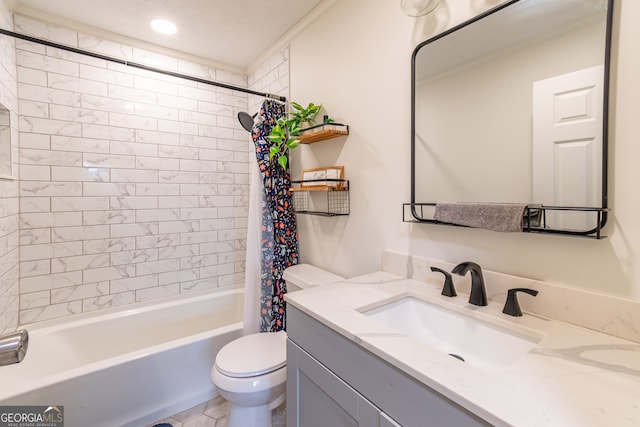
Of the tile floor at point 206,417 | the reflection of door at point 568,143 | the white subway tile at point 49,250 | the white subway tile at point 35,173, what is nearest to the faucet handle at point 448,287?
the reflection of door at point 568,143

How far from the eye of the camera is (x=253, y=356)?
149 cm

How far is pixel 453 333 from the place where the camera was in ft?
3.23

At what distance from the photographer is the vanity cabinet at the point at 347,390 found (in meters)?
0.64

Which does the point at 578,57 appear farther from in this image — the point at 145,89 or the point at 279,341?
the point at 145,89

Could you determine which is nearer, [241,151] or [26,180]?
[26,180]

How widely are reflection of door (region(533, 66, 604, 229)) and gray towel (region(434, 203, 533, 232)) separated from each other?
0.35 ft

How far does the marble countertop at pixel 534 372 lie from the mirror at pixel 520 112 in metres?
0.31

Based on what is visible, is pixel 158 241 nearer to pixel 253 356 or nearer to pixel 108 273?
pixel 108 273

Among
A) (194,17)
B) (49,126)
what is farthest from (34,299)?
(194,17)

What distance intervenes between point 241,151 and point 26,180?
4.88 feet

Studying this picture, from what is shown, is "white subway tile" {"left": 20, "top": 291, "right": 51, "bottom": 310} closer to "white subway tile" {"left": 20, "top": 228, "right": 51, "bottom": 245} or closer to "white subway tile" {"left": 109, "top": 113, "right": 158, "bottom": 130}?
"white subway tile" {"left": 20, "top": 228, "right": 51, "bottom": 245}

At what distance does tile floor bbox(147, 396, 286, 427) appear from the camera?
64.0 inches

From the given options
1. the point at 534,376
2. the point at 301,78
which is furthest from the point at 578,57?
the point at 301,78

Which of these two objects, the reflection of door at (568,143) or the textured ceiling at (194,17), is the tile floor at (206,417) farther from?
the textured ceiling at (194,17)
